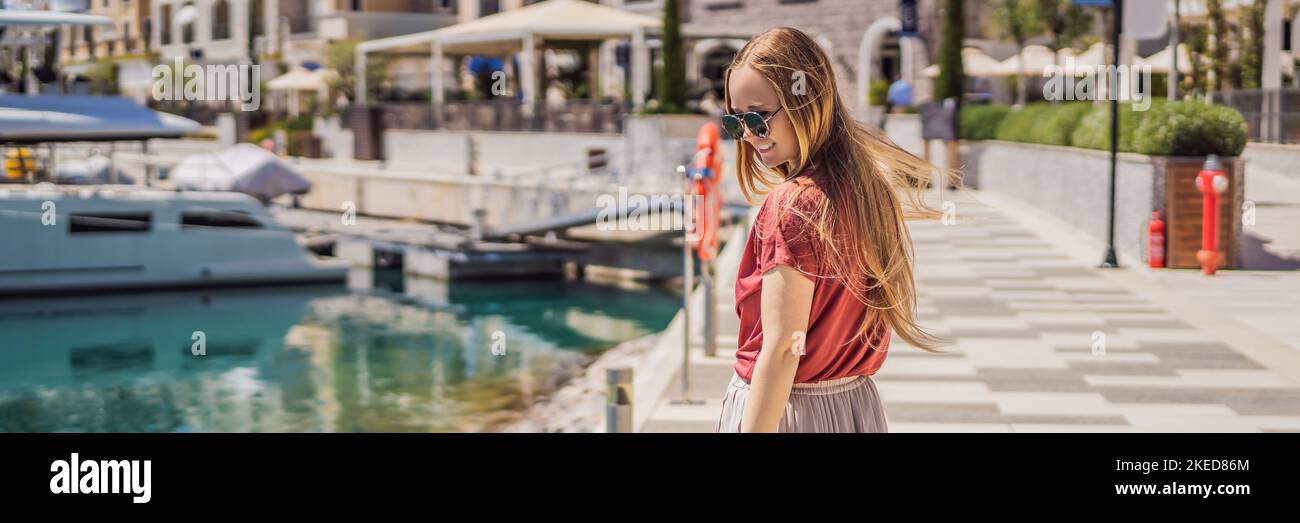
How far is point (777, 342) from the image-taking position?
321 cm

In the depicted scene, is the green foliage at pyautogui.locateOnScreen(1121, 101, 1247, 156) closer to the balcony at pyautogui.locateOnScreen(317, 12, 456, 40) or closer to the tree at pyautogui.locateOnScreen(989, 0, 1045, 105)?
the tree at pyautogui.locateOnScreen(989, 0, 1045, 105)

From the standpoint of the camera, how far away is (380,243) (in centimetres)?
3130

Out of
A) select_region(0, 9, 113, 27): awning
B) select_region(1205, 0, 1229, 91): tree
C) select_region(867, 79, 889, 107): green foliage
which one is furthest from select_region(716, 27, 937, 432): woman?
select_region(867, 79, 889, 107): green foliage

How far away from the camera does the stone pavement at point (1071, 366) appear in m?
8.56

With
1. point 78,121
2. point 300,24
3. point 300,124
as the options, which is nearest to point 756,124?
point 78,121

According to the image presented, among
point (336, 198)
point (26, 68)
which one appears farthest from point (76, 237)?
point (336, 198)

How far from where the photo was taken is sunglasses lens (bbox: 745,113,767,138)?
3.27m

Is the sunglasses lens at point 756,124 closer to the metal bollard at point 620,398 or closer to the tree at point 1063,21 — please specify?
the metal bollard at point 620,398

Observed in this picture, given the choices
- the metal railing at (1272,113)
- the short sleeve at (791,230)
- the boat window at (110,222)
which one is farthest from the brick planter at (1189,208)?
the boat window at (110,222)

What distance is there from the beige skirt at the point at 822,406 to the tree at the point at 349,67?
44420mm

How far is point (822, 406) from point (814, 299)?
0.31 metres

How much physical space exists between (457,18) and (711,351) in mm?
44768

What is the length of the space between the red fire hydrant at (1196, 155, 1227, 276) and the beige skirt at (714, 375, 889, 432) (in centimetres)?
1097
